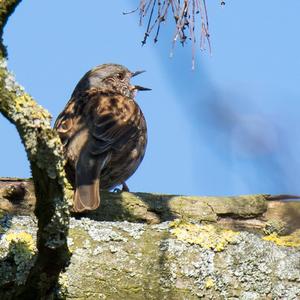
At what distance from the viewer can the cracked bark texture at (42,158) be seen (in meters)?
2.72

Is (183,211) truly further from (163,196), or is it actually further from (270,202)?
(270,202)

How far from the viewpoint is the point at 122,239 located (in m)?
3.64

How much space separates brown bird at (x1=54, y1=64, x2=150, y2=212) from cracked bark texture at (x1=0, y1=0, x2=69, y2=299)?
2614 mm

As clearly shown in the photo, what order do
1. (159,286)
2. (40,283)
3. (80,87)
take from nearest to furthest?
(40,283) → (159,286) → (80,87)

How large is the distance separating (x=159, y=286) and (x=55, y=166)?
91 centimetres

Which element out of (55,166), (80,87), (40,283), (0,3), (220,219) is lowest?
(40,283)

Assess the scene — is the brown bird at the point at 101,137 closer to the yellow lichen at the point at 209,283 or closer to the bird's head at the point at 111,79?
the bird's head at the point at 111,79

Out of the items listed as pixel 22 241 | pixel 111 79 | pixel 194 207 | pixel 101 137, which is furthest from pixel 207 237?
pixel 111 79

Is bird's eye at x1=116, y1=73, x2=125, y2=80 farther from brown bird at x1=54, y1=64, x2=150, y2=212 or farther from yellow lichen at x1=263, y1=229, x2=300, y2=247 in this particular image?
yellow lichen at x1=263, y1=229, x2=300, y2=247

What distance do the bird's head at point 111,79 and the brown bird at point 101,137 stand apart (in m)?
0.42

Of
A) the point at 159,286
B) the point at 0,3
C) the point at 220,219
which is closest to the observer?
the point at 0,3

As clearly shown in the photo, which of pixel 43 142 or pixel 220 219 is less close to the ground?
pixel 220 219

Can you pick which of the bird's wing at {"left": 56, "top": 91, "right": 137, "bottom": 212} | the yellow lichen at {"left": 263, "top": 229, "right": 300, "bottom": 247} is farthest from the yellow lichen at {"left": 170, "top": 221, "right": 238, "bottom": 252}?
the bird's wing at {"left": 56, "top": 91, "right": 137, "bottom": 212}

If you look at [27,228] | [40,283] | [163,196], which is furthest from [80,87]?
[40,283]
